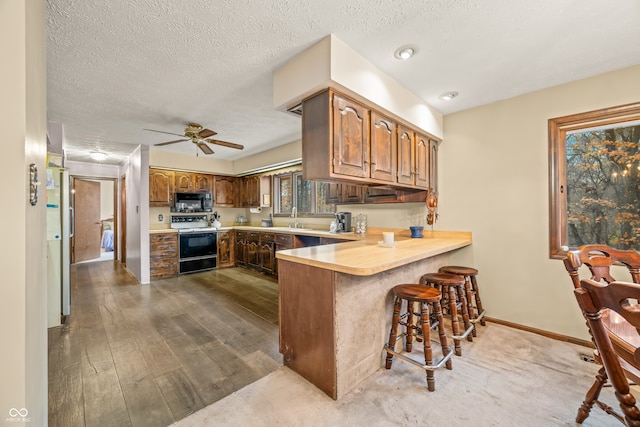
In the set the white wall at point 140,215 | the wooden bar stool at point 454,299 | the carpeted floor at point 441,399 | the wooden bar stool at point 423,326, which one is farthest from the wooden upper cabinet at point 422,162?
the white wall at point 140,215

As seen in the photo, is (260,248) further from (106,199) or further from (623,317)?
(106,199)

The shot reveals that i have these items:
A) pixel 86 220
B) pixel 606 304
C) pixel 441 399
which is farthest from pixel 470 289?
pixel 86 220

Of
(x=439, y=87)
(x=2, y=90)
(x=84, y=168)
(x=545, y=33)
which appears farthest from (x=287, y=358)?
(x=84, y=168)

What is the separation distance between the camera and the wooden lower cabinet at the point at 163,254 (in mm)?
4746

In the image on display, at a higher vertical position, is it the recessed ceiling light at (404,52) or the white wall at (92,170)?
the recessed ceiling light at (404,52)

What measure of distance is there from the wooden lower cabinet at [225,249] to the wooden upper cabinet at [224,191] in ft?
2.60

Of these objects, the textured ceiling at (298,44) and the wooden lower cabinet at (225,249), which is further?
the wooden lower cabinet at (225,249)

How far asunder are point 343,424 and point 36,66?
225 centimetres

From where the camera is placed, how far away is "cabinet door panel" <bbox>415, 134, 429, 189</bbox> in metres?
2.93

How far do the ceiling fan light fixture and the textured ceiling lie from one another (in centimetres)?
6

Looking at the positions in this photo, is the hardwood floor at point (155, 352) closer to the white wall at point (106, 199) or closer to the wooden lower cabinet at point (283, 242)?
the wooden lower cabinet at point (283, 242)

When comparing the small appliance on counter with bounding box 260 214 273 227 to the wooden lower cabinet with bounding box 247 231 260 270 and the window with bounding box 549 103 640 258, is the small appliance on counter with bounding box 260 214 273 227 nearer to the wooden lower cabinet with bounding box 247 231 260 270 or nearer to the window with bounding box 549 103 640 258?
the wooden lower cabinet with bounding box 247 231 260 270

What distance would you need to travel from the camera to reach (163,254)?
487 cm

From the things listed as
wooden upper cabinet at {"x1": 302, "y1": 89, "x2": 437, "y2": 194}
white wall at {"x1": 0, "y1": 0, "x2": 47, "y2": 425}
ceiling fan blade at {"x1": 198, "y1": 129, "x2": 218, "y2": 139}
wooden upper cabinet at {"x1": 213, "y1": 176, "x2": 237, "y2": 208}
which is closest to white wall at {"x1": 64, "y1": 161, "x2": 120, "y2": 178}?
wooden upper cabinet at {"x1": 213, "y1": 176, "x2": 237, "y2": 208}
